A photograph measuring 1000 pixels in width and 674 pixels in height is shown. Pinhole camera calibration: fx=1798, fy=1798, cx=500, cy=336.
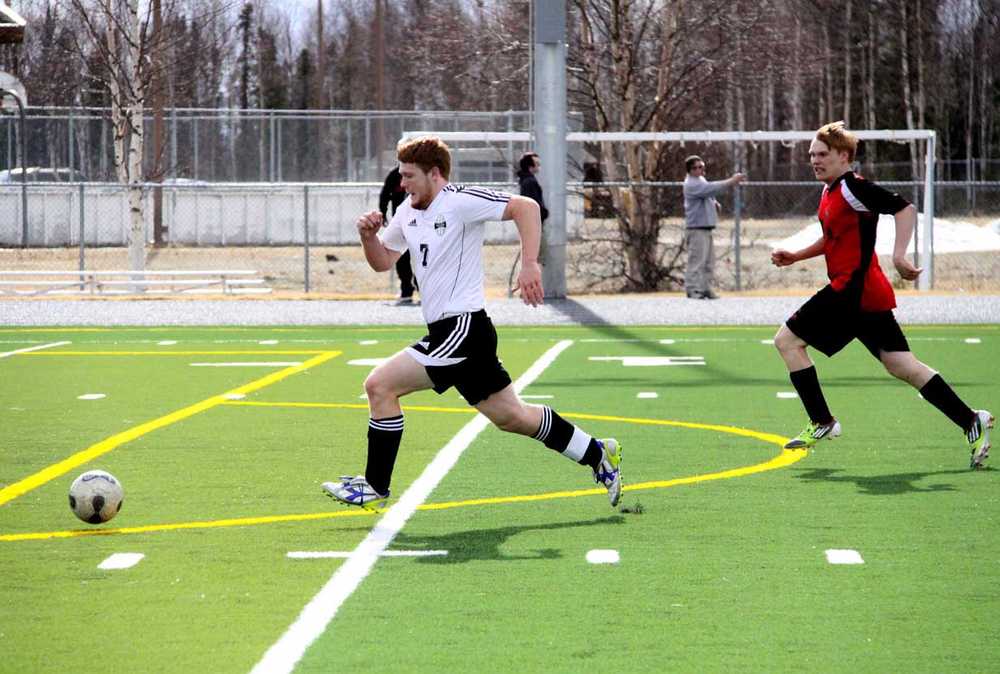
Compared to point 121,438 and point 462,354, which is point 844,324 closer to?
point 462,354

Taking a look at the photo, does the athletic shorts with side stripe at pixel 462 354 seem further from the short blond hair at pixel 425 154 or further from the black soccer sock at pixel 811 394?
the black soccer sock at pixel 811 394

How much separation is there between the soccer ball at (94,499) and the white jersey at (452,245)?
1610mm

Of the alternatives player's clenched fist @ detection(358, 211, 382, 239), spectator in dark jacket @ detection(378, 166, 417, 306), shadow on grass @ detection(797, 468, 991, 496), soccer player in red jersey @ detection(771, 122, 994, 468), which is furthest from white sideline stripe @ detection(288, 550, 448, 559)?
→ spectator in dark jacket @ detection(378, 166, 417, 306)

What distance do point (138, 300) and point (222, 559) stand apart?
1928 cm

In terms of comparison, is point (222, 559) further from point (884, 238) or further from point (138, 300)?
point (884, 238)

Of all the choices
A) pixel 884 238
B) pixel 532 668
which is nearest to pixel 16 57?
pixel 884 238

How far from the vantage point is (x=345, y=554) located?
291 inches

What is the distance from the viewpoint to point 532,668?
18.1 feet

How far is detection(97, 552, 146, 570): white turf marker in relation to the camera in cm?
717

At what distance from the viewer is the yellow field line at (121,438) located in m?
9.34

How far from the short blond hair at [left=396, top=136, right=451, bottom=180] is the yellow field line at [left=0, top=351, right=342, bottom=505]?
2.71m

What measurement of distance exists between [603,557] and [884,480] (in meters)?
2.66

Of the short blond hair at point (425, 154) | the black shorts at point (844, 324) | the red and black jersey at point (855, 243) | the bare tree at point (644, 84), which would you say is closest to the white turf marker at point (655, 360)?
the black shorts at point (844, 324)

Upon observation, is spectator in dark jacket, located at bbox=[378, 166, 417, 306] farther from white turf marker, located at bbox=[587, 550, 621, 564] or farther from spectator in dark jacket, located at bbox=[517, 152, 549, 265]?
white turf marker, located at bbox=[587, 550, 621, 564]
